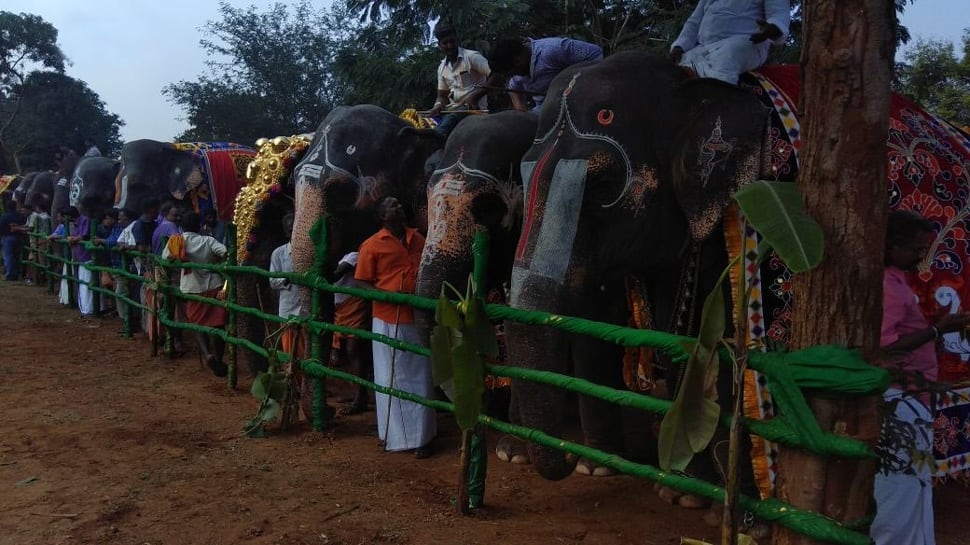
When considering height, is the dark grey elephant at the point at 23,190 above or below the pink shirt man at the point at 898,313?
above

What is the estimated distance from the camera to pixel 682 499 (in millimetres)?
4059

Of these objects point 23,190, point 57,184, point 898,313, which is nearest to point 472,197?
point 898,313

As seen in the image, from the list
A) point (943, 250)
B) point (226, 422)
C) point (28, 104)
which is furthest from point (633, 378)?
point (28, 104)

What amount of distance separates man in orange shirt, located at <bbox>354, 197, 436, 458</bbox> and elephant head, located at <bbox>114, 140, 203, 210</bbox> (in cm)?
580

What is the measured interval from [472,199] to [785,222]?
305cm

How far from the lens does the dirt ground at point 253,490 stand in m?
3.59

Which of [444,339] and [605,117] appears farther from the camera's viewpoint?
[605,117]

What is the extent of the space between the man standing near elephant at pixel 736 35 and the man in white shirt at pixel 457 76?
249 centimetres

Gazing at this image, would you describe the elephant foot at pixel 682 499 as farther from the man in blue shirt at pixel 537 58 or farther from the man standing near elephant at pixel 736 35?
the man in blue shirt at pixel 537 58

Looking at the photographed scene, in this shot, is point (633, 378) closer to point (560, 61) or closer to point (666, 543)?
point (666, 543)

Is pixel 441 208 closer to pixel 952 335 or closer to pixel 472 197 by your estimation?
pixel 472 197

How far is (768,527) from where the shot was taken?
3531mm

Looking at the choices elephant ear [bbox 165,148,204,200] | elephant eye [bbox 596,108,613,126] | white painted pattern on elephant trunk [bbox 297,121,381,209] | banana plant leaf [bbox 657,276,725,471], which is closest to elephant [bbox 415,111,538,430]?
elephant eye [bbox 596,108,613,126]

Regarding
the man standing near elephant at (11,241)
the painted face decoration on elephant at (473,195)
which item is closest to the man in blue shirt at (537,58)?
the painted face decoration on elephant at (473,195)
